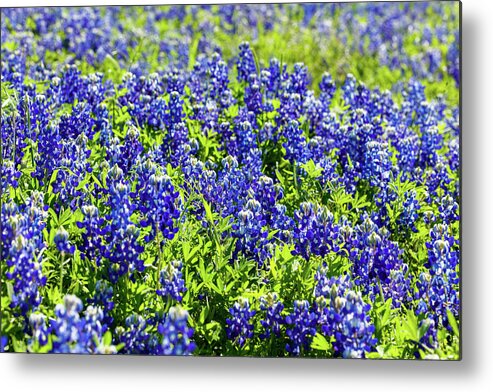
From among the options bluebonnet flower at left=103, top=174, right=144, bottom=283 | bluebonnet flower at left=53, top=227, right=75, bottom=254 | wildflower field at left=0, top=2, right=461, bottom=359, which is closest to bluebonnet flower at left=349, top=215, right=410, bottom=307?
wildflower field at left=0, top=2, right=461, bottom=359

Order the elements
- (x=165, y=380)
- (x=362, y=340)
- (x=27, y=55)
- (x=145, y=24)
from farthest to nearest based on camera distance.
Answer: (x=145, y=24) → (x=27, y=55) → (x=165, y=380) → (x=362, y=340)

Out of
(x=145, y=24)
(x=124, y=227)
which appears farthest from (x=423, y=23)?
(x=124, y=227)

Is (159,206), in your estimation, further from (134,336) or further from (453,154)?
(453,154)

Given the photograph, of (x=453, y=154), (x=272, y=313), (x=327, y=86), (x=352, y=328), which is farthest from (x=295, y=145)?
(x=352, y=328)

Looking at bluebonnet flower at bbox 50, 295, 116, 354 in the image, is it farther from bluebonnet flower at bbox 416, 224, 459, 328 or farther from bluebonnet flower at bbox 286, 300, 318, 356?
bluebonnet flower at bbox 416, 224, 459, 328

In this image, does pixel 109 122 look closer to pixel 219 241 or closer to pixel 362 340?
pixel 219 241

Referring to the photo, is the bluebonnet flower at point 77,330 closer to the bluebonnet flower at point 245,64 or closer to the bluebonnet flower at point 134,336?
the bluebonnet flower at point 134,336

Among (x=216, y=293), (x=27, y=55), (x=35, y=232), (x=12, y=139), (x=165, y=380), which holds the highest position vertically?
(x=27, y=55)
